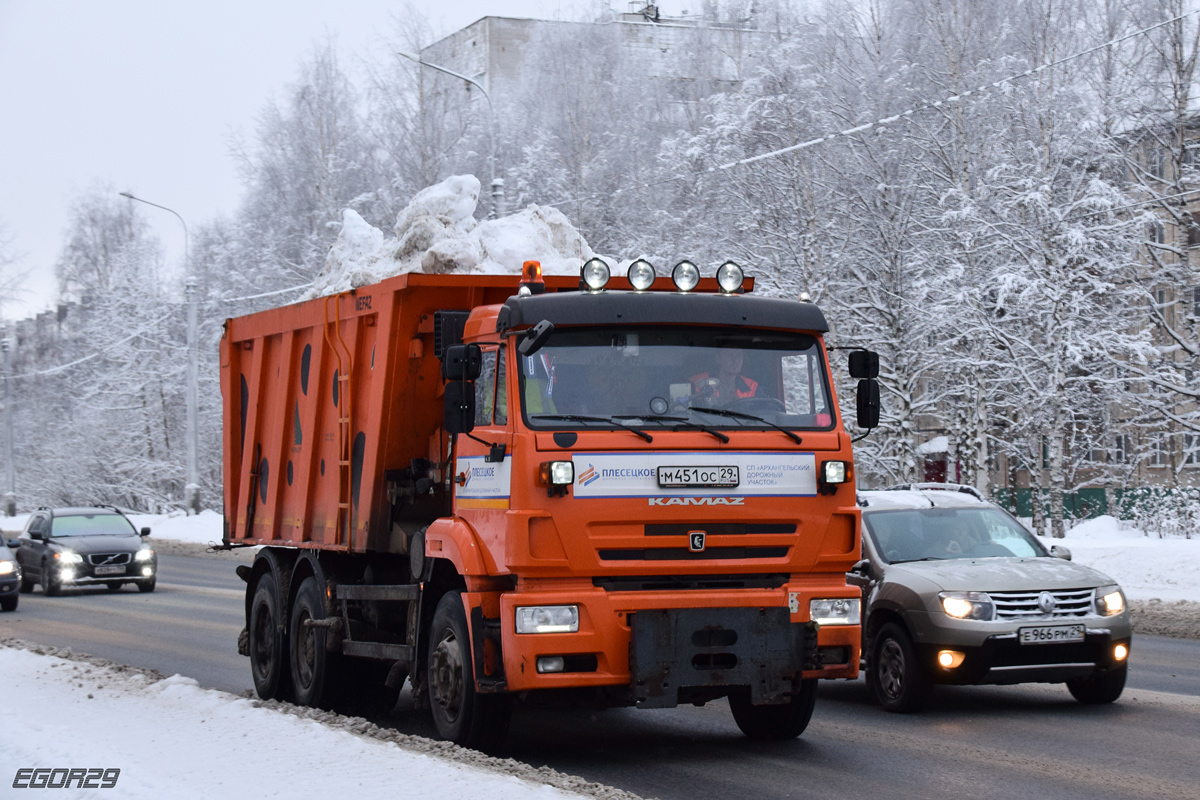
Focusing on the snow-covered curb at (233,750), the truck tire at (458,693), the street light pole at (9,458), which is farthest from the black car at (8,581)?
the street light pole at (9,458)

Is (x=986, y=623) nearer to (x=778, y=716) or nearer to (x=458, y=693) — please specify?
(x=778, y=716)

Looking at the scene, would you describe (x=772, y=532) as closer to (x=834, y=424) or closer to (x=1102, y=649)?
(x=834, y=424)

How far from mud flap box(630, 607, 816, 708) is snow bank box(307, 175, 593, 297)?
3.59 m

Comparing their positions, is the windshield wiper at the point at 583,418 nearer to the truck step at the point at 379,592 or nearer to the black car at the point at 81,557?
the truck step at the point at 379,592

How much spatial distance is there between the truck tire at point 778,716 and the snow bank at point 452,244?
3.55 meters

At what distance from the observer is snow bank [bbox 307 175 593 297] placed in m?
10.9

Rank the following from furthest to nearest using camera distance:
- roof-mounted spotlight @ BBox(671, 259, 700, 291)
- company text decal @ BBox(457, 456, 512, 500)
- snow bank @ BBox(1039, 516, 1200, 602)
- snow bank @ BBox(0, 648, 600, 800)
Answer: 1. snow bank @ BBox(1039, 516, 1200, 602)
2. roof-mounted spotlight @ BBox(671, 259, 700, 291)
3. company text decal @ BBox(457, 456, 512, 500)
4. snow bank @ BBox(0, 648, 600, 800)

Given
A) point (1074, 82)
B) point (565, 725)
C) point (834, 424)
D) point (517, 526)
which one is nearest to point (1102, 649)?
point (834, 424)

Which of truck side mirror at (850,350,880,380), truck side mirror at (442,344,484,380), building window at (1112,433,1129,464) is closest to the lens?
truck side mirror at (442,344,484,380)

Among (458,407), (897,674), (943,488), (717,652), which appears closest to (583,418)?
(458,407)

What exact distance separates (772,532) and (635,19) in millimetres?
65800

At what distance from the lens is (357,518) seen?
9844 millimetres

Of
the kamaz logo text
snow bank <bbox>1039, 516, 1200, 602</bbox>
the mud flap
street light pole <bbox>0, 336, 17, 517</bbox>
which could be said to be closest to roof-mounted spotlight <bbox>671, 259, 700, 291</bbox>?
the kamaz logo text

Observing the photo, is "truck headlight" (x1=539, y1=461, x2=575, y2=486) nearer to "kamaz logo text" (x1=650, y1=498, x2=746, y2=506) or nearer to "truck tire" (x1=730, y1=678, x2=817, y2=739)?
"kamaz logo text" (x1=650, y1=498, x2=746, y2=506)
